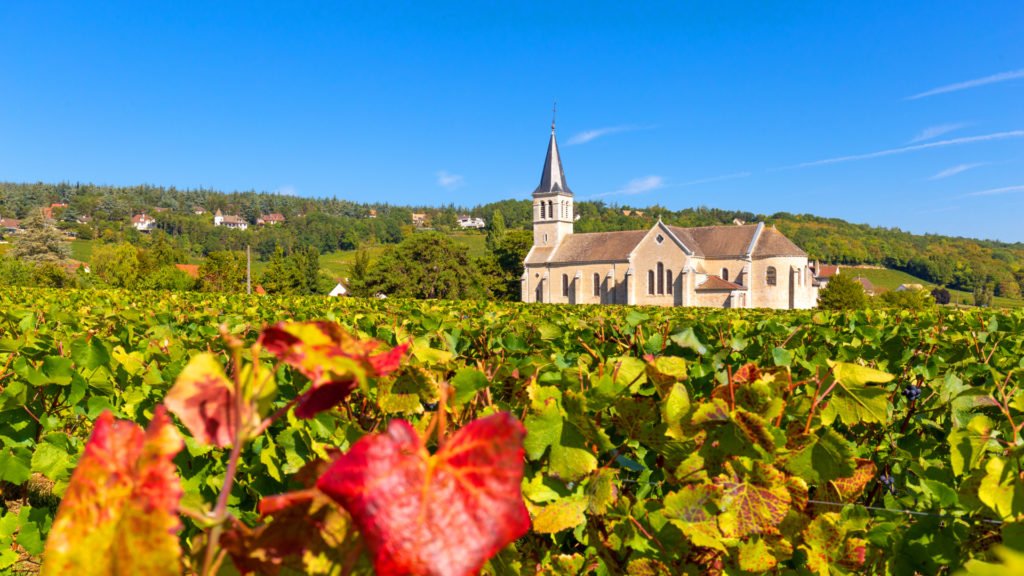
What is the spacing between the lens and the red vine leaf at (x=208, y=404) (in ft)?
2.11

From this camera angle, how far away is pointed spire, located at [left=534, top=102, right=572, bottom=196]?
61344 mm

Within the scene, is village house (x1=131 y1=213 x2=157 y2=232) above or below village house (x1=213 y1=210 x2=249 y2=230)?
below

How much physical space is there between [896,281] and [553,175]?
82.1 meters

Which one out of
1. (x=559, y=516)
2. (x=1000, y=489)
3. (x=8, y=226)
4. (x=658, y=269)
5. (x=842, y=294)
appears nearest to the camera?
(x=1000, y=489)

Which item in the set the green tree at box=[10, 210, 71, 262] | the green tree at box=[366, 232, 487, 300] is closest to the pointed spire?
the green tree at box=[366, 232, 487, 300]

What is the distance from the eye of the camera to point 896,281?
374 ft

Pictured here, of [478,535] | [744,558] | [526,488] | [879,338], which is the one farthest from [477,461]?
[879,338]

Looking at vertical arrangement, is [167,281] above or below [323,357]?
Result: above

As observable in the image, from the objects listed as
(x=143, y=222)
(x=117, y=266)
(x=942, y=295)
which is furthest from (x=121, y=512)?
(x=143, y=222)

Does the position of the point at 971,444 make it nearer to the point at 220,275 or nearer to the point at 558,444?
the point at 558,444

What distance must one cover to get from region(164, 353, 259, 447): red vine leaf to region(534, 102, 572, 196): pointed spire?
60.7 m

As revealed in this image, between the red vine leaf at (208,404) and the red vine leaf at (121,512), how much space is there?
0.05 meters

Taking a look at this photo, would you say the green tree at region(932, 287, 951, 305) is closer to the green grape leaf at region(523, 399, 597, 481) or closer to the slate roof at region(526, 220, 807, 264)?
the slate roof at region(526, 220, 807, 264)

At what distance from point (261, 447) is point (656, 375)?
1.30m
